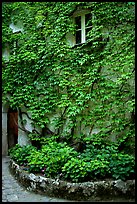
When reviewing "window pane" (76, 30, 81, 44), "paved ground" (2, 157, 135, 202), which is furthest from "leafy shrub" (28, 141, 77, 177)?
"window pane" (76, 30, 81, 44)

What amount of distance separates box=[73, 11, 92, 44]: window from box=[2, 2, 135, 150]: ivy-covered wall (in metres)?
0.21

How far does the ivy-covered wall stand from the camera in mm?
5809

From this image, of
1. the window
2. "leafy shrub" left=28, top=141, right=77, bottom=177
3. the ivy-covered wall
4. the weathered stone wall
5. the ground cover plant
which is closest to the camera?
"leafy shrub" left=28, top=141, right=77, bottom=177

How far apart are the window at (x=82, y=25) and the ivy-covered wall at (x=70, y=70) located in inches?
8.2

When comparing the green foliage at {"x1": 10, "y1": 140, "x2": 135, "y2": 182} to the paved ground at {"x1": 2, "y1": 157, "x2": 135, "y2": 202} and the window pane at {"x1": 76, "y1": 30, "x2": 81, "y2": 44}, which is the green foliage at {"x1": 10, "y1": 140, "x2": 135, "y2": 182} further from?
the window pane at {"x1": 76, "y1": 30, "x2": 81, "y2": 44}

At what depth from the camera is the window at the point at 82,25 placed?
21.6ft

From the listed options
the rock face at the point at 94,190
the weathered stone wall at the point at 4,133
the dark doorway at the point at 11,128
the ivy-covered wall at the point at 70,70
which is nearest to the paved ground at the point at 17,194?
the rock face at the point at 94,190

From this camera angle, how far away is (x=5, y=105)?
8.04 metres

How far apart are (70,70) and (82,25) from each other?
61.0 inches

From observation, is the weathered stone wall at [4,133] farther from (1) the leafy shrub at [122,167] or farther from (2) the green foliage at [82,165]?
(1) the leafy shrub at [122,167]

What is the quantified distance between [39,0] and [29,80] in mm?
2930

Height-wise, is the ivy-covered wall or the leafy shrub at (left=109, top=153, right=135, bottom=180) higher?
the ivy-covered wall

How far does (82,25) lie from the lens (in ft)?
21.9

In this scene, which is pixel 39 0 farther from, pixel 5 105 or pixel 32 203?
pixel 32 203
